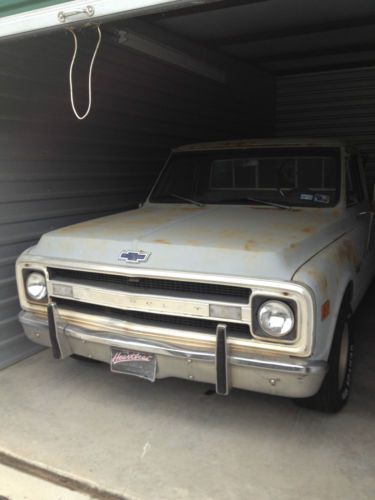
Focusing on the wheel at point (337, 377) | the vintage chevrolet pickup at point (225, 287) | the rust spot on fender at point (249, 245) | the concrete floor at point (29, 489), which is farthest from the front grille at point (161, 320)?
the concrete floor at point (29, 489)

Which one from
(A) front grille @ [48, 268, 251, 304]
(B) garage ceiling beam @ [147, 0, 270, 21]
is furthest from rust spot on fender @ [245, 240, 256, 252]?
(B) garage ceiling beam @ [147, 0, 270, 21]

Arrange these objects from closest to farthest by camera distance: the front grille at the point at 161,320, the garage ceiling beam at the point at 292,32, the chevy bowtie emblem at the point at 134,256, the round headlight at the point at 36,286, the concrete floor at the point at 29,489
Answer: the concrete floor at the point at 29,489, the front grille at the point at 161,320, the chevy bowtie emblem at the point at 134,256, the round headlight at the point at 36,286, the garage ceiling beam at the point at 292,32

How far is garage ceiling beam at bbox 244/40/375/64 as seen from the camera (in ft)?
22.9

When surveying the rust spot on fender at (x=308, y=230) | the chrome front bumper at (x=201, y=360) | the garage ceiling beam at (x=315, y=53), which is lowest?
the chrome front bumper at (x=201, y=360)

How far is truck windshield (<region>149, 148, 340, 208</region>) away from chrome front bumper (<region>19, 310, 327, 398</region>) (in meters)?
1.58

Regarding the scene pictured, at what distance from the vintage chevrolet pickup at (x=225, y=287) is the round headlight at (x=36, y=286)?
0.01m

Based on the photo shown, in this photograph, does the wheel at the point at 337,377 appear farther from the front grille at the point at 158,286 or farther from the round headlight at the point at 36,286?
the round headlight at the point at 36,286

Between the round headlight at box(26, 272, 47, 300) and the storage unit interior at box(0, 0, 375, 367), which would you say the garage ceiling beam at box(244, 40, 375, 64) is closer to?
the storage unit interior at box(0, 0, 375, 367)

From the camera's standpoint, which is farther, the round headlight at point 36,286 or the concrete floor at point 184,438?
the round headlight at point 36,286

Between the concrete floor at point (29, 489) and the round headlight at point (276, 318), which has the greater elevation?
the round headlight at point (276, 318)

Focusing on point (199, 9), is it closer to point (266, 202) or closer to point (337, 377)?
point (266, 202)

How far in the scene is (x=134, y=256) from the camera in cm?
304

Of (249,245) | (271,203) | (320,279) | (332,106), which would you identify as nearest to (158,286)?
(249,245)

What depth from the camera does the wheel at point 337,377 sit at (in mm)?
3086
